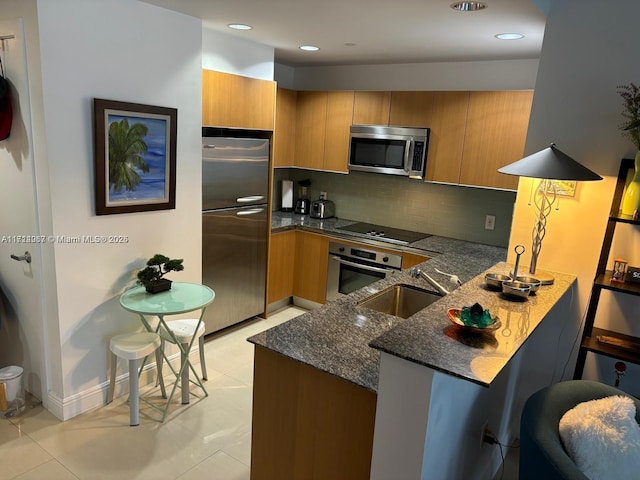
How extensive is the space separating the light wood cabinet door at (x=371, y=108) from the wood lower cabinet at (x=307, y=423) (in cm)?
279

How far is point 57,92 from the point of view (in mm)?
2350

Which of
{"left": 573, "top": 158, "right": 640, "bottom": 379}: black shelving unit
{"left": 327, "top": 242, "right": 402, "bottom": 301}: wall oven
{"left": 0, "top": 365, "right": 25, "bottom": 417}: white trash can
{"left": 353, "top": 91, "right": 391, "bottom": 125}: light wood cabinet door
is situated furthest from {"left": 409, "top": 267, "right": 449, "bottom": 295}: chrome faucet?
{"left": 0, "top": 365, "right": 25, "bottom": 417}: white trash can

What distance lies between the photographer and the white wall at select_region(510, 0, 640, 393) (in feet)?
7.34

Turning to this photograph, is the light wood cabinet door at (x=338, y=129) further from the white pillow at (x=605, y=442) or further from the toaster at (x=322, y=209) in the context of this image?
the white pillow at (x=605, y=442)

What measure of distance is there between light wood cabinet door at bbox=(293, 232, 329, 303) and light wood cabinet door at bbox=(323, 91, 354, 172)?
718 millimetres

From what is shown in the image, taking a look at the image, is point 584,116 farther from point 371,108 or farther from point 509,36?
point 371,108

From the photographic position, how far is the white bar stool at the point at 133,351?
264 centimetres

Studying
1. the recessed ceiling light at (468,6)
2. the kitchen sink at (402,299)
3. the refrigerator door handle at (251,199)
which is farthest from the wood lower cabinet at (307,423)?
the refrigerator door handle at (251,199)

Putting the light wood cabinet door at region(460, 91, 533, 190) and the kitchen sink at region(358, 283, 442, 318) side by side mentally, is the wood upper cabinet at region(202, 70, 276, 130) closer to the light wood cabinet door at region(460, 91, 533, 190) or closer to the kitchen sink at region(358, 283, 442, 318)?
the light wood cabinet door at region(460, 91, 533, 190)

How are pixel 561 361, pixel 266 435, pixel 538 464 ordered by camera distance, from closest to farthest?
pixel 538 464 → pixel 266 435 → pixel 561 361

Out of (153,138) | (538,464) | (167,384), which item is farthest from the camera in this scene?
(167,384)

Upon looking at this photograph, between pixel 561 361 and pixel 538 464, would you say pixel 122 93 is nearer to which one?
pixel 538 464

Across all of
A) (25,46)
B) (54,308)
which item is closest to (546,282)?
(54,308)

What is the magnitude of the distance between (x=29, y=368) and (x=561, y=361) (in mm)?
3200
